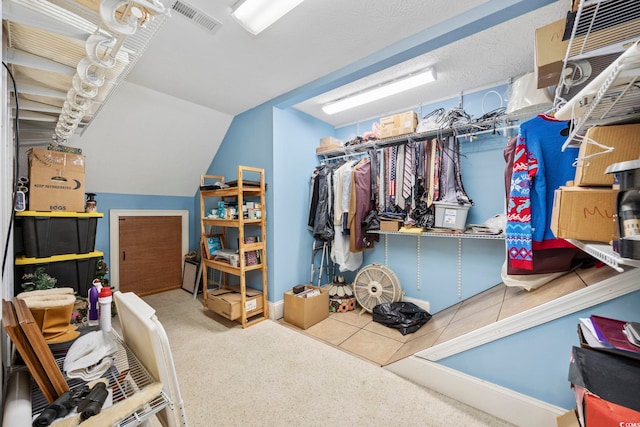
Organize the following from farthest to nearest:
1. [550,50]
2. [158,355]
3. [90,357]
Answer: [550,50] < [90,357] < [158,355]

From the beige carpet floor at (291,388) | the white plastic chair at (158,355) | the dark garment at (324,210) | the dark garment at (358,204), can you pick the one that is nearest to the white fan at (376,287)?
the dark garment at (358,204)

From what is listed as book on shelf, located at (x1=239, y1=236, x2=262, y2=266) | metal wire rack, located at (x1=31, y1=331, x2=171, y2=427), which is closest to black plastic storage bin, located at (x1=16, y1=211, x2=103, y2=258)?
book on shelf, located at (x1=239, y1=236, x2=262, y2=266)

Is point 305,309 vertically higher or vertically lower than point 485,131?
lower

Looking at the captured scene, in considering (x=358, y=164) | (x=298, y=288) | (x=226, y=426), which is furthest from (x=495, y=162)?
(x=226, y=426)

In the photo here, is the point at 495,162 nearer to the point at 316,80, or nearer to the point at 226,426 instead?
the point at 316,80

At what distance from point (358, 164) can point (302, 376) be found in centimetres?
229

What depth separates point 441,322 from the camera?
7.66ft

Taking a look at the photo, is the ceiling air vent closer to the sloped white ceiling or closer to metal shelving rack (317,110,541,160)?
the sloped white ceiling

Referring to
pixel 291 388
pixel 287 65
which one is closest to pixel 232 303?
pixel 291 388

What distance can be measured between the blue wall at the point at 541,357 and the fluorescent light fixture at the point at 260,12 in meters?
2.45

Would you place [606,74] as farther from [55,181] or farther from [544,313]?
[55,181]

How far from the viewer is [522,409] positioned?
1.46m

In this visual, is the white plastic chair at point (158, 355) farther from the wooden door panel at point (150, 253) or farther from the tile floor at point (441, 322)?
the wooden door panel at point (150, 253)

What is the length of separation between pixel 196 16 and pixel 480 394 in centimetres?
322
